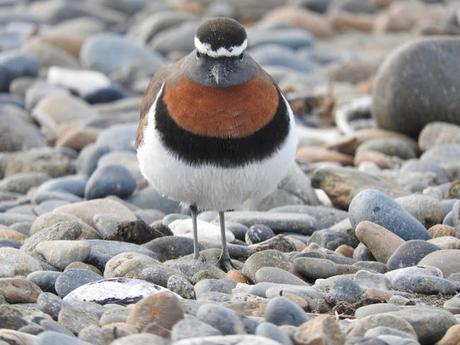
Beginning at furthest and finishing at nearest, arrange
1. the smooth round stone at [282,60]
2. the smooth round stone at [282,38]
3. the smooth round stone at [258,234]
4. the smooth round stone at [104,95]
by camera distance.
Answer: the smooth round stone at [282,38], the smooth round stone at [282,60], the smooth round stone at [104,95], the smooth round stone at [258,234]

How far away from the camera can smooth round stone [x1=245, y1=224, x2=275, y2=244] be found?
7.46m

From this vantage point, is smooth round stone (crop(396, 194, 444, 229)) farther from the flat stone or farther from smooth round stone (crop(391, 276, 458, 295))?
the flat stone

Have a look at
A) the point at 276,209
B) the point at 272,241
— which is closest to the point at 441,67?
the point at 276,209

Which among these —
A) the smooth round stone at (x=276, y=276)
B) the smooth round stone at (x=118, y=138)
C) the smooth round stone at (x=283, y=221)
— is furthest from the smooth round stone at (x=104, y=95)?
the smooth round stone at (x=276, y=276)

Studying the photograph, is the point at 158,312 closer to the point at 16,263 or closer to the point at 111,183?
the point at 16,263

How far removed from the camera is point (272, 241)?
282 inches

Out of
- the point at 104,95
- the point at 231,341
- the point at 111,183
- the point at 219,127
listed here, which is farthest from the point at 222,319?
the point at 104,95

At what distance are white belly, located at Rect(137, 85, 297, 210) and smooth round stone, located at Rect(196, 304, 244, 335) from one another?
161 cm

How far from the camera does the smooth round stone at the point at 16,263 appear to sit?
20.4 feet

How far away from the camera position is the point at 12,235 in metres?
7.35

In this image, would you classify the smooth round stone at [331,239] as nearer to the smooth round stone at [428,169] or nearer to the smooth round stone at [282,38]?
the smooth round stone at [428,169]

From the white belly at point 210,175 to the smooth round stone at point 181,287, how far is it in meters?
0.79

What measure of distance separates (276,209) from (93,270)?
2.03 m

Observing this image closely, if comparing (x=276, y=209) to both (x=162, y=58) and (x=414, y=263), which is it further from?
(x=162, y=58)
